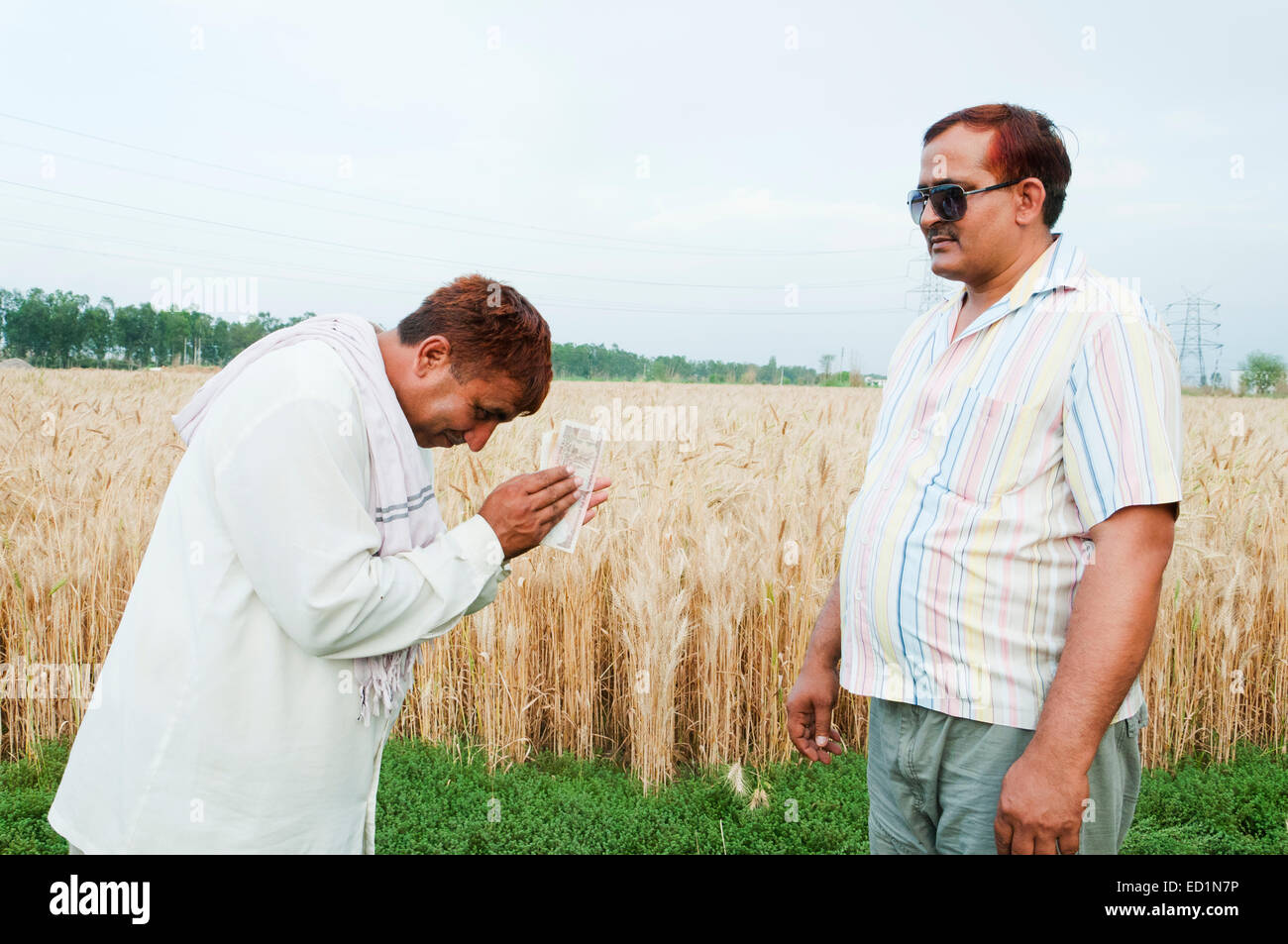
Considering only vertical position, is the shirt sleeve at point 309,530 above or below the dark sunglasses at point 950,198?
below

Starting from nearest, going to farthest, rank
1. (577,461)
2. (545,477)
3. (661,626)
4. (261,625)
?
(261,625), (545,477), (577,461), (661,626)

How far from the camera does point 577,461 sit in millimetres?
1952

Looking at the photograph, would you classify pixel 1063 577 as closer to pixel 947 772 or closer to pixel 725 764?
pixel 947 772

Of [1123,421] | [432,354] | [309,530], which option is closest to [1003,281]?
[1123,421]

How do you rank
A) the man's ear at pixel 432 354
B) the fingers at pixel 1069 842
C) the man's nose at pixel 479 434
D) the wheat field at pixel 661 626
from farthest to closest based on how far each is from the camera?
the wheat field at pixel 661 626 → the man's nose at pixel 479 434 → the man's ear at pixel 432 354 → the fingers at pixel 1069 842

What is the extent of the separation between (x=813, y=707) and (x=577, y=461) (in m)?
0.89

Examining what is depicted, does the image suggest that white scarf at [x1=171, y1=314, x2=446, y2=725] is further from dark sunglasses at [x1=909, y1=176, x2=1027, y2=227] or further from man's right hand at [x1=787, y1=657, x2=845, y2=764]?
dark sunglasses at [x1=909, y1=176, x2=1027, y2=227]

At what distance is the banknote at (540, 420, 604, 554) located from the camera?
1915 mm

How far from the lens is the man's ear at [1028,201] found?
1824 mm

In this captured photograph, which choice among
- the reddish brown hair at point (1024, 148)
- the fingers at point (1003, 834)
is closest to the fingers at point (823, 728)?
the fingers at point (1003, 834)

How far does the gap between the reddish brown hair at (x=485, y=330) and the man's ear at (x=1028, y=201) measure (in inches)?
40.3

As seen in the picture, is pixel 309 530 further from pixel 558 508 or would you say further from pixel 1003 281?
pixel 1003 281

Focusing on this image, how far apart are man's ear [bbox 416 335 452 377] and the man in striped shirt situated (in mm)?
966

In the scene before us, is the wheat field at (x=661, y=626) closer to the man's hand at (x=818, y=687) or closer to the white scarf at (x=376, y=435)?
the man's hand at (x=818, y=687)
